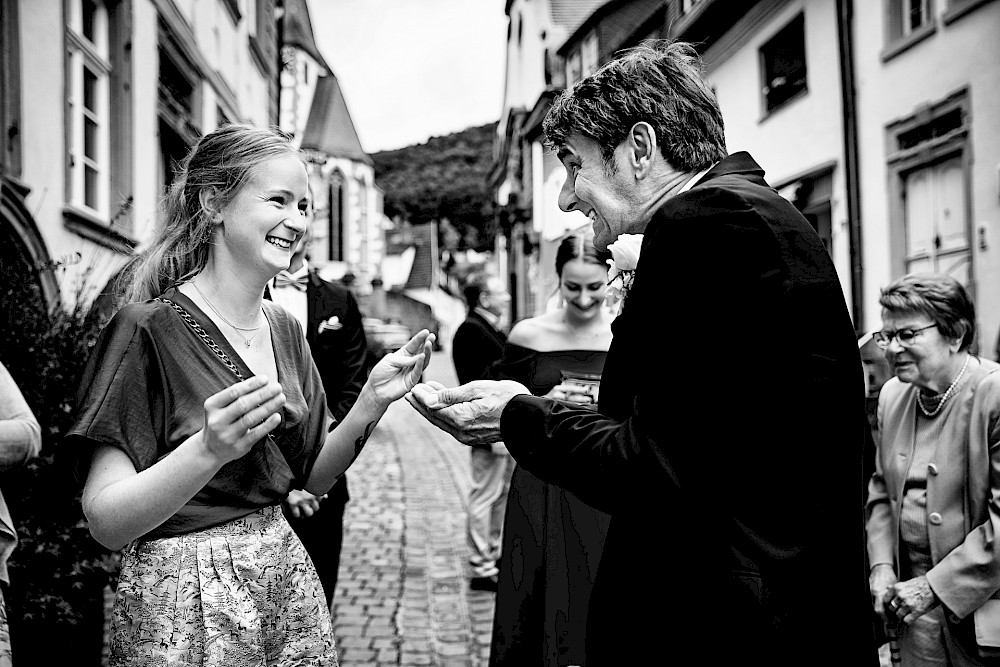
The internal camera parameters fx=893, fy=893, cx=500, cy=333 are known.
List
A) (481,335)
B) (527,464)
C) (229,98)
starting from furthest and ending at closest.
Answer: (229,98)
(481,335)
(527,464)

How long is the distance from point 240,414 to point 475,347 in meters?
4.36

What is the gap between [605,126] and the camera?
179cm

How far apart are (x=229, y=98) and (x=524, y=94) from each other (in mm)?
20607

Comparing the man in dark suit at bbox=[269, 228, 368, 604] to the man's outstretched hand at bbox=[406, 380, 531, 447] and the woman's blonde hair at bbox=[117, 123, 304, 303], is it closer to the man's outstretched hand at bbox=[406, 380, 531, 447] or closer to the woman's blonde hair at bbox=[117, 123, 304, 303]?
the woman's blonde hair at bbox=[117, 123, 304, 303]

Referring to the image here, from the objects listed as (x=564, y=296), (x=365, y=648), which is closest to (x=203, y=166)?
(x=564, y=296)

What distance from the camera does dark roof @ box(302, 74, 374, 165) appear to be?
53.1m

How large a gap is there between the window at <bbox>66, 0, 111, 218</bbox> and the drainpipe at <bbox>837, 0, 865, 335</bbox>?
8.39 meters

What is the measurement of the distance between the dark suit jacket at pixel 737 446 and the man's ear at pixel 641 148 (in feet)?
0.73

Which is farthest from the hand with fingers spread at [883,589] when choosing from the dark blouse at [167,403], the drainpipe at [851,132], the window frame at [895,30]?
the drainpipe at [851,132]

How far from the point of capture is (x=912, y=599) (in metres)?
2.74

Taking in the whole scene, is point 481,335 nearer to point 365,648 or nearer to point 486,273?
point 486,273

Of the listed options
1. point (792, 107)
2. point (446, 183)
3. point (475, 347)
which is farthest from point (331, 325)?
point (446, 183)

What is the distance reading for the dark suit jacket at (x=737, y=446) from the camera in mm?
1461

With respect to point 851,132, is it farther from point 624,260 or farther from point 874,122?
point 624,260
